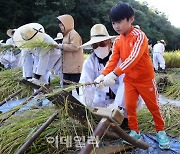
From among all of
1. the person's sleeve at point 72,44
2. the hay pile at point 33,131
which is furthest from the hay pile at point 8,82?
the hay pile at point 33,131

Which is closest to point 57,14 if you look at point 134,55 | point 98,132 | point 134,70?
point 134,70

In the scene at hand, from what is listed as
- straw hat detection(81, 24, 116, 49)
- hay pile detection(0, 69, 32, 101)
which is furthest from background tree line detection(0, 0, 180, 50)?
straw hat detection(81, 24, 116, 49)

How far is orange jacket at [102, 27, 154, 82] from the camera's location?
188 centimetres

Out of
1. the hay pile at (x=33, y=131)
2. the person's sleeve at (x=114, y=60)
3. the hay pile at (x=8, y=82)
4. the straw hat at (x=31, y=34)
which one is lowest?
the hay pile at (x=8, y=82)

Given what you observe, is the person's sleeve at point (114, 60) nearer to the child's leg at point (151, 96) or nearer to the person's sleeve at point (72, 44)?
the child's leg at point (151, 96)

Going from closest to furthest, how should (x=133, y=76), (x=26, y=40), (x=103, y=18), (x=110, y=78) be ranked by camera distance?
(x=110, y=78) < (x=133, y=76) < (x=26, y=40) < (x=103, y=18)

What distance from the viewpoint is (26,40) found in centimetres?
316

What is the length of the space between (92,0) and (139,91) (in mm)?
16930

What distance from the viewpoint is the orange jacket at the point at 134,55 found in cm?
188

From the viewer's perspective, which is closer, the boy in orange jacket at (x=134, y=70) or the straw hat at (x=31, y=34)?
the boy in orange jacket at (x=134, y=70)

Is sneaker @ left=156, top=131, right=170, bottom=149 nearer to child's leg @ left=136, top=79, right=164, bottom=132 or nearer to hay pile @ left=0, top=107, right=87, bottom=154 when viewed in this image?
child's leg @ left=136, top=79, right=164, bottom=132

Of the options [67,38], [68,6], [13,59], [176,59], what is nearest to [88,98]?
[67,38]

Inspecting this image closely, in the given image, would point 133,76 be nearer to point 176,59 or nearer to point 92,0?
point 176,59

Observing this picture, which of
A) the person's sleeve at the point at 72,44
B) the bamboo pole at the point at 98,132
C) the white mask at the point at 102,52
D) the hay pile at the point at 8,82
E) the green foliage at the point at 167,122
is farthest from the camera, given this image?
the hay pile at the point at 8,82
